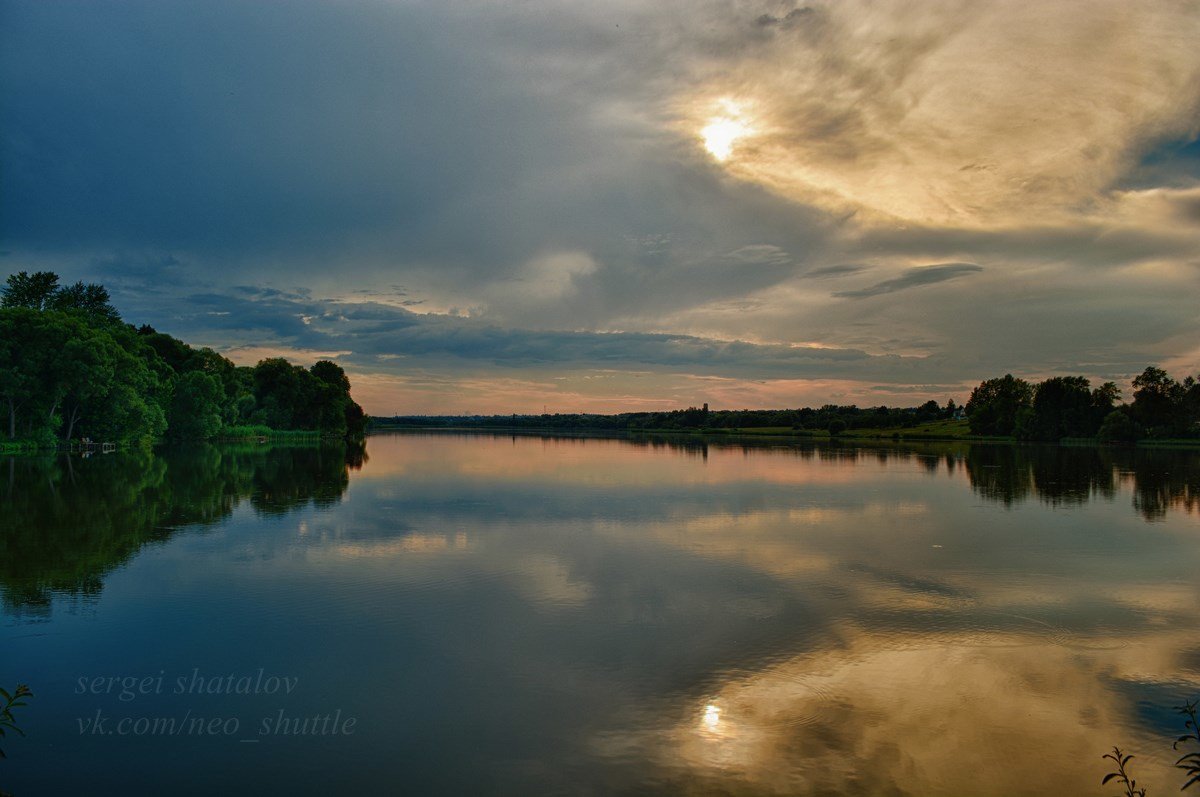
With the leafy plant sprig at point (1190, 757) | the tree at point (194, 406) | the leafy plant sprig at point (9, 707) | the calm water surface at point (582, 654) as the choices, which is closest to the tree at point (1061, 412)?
the calm water surface at point (582, 654)

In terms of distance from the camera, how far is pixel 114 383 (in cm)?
5553

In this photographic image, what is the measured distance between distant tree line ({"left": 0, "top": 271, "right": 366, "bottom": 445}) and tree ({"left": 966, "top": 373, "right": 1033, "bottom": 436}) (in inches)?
4392

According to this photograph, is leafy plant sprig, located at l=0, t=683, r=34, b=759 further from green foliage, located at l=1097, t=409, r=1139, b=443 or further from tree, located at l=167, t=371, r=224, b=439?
green foliage, located at l=1097, t=409, r=1139, b=443

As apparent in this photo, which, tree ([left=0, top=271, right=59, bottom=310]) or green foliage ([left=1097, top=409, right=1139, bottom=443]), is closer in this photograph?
tree ([left=0, top=271, right=59, bottom=310])

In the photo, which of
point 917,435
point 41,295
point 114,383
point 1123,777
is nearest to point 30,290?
point 41,295

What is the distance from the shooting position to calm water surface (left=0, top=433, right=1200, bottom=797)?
269 inches

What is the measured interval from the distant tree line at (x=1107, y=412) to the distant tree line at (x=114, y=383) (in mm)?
111745

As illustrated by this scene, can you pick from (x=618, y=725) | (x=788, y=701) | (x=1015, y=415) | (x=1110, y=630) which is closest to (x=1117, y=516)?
(x=1110, y=630)

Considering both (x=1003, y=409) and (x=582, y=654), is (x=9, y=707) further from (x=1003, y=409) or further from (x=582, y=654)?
(x=1003, y=409)

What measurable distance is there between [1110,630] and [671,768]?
903 centimetres

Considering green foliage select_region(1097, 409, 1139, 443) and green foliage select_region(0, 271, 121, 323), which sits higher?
green foliage select_region(0, 271, 121, 323)

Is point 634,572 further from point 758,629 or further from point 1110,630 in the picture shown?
point 1110,630

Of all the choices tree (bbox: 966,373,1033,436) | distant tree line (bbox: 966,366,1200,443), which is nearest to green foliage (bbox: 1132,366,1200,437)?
distant tree line (bbox: 966,366,1200,443)

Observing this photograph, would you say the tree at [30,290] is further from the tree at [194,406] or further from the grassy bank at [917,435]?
the grassy bank at [917,435]
